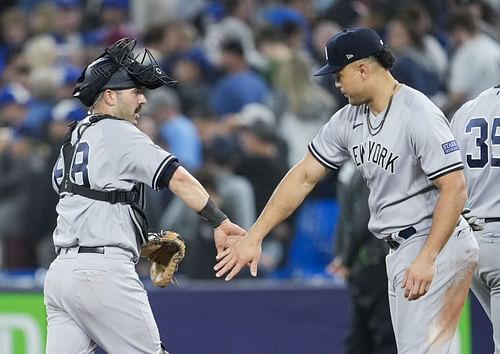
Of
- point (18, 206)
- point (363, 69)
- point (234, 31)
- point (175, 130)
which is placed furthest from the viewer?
point (234, 31)

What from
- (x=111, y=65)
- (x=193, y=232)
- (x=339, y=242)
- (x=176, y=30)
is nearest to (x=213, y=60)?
(x=176, y=30)

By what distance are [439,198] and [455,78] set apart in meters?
4.12

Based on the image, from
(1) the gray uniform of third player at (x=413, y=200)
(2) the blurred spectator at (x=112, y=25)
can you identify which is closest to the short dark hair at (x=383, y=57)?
→ (1) the gray uniform of third player at (x=413, y=200)

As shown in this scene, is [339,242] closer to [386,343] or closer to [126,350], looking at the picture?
[386,343]

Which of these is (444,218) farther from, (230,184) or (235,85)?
(235,85)

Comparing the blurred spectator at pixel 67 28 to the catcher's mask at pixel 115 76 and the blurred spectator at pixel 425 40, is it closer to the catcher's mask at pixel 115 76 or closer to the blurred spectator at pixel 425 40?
the blurred spectator at pixel 425 40

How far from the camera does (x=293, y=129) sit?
10484 mm

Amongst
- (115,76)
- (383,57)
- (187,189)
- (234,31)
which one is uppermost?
(234,31)

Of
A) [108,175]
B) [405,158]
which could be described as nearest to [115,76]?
[108,175]

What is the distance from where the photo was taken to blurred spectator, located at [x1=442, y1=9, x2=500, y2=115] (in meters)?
9.71

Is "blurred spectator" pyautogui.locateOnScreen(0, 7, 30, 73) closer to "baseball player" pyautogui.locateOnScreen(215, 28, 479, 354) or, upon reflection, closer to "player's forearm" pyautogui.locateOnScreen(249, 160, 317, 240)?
"player's forearm" pyautogui.locateOnScreen(249, 160, 317, 240)

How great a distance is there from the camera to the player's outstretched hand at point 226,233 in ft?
20.4

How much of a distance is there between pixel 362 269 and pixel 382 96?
2754 mm

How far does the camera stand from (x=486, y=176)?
21.0 ft
